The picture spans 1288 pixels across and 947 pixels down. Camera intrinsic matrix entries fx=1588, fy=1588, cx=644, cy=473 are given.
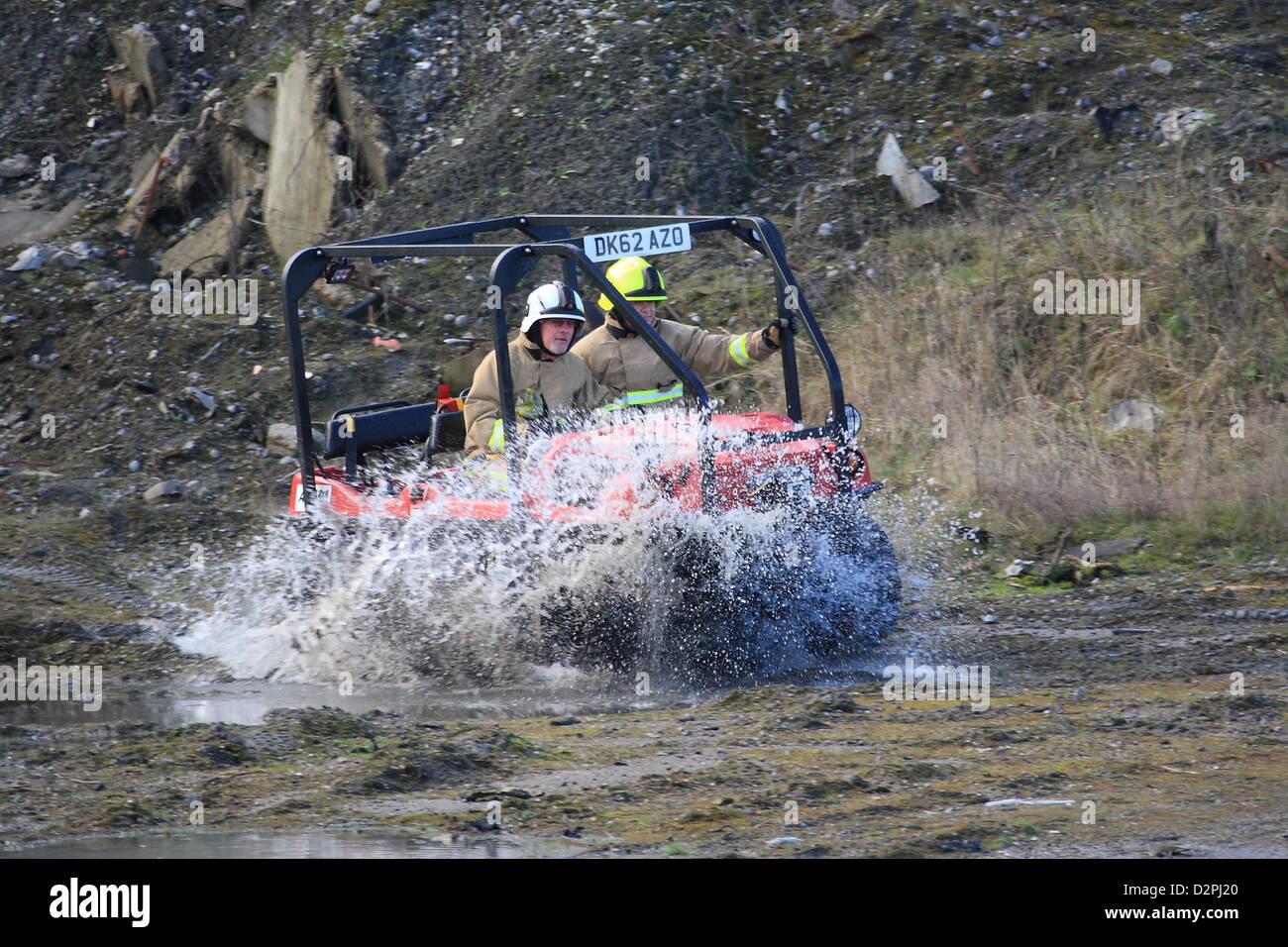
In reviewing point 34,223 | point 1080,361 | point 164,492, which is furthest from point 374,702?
point 34,223

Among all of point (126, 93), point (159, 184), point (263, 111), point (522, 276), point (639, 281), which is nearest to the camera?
point (522, 276)

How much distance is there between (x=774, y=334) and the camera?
7844 mm

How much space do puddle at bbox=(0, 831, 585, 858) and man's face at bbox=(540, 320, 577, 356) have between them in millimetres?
3528

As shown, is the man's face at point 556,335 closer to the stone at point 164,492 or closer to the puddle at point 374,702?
the puddle at point 374,702

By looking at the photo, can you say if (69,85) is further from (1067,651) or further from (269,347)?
(1067,651)

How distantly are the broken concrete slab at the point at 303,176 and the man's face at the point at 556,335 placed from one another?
7616 mm

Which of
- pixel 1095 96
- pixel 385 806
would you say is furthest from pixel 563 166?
pixel 385 806

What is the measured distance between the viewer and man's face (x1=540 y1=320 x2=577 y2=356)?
25.8ft

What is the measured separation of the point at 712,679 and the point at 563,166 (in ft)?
27.7

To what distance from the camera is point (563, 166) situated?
48.3 feet
